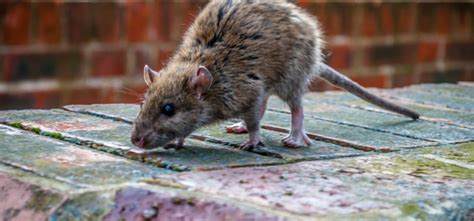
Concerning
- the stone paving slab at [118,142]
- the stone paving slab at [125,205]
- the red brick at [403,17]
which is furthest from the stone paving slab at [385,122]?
the red brick at [403,17]

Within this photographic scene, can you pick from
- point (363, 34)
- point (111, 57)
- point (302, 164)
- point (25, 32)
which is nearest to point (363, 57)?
point (363, 34)

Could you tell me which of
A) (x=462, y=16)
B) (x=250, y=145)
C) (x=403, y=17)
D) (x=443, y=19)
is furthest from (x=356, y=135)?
(x=462, y=16)

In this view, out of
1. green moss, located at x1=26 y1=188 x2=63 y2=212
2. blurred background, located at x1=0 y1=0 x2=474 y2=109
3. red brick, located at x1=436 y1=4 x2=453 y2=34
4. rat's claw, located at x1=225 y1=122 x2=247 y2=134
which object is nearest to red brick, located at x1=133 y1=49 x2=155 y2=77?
blurred background, located at x1=0 y1=0 x2=474 y2=109

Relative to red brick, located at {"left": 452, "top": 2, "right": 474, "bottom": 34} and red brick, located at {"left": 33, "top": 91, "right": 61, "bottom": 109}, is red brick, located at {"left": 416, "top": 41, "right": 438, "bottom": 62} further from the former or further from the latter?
red brick, located at {"left": 33, "top": 91, "right": 61, "bottom": 109}

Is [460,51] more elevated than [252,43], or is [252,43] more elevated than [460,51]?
[252,43]

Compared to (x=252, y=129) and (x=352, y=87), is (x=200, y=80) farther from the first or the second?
(x=352, y=87)

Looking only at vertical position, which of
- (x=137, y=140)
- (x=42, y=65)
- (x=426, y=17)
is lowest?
(x=42, y=65)

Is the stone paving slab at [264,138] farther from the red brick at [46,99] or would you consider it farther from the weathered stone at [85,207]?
the red brick at [46,99]
